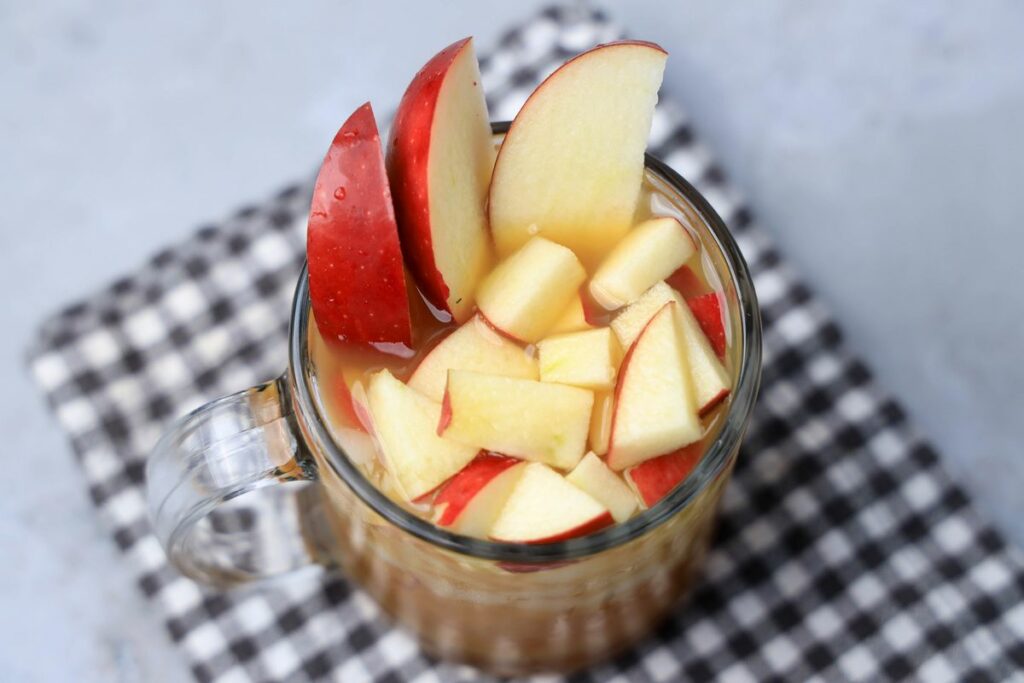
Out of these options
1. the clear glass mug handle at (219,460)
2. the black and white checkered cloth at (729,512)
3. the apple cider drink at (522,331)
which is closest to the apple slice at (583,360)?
the apple cider drink at (522,331)

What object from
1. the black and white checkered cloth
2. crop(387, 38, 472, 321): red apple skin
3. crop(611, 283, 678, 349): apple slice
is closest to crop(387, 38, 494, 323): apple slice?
crop(387, 38, 472, 321): red apple skin

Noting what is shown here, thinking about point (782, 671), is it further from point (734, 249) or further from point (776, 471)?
point (734, 249)

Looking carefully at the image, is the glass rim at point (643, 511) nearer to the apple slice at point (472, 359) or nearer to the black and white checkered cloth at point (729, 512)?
the apple slice at point (472, 359)

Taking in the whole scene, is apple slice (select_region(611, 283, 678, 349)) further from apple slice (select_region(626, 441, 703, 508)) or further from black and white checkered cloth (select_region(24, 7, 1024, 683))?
black and white checkered cloth (select_region(24, 7, 1024, 683))

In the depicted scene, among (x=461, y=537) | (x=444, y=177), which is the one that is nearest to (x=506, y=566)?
(x=461, y=537)

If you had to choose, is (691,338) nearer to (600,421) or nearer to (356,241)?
(600,421)
